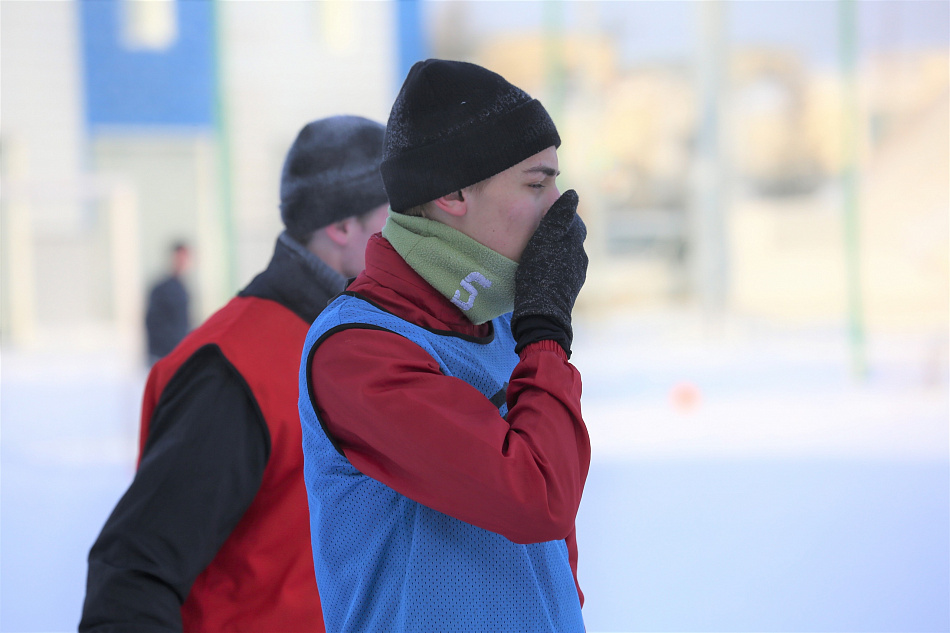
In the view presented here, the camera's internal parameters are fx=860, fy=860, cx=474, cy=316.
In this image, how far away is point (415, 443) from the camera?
1.04m

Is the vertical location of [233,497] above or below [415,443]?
below

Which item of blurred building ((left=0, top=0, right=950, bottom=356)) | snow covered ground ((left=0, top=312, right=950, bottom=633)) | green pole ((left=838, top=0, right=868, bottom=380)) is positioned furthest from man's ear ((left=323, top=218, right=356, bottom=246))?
green pole ((left=838, top=0, right=868, bottom=380))

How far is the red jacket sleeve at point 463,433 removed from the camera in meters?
1.02

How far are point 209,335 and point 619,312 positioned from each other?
978 centimetres

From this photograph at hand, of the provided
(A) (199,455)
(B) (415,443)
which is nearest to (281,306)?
(A) (199,455)

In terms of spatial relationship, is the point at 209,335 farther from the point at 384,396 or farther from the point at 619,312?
the point at 619,312

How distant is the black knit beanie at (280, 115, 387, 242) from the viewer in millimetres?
1787

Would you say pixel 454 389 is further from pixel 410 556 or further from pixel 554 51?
pixel 554 51

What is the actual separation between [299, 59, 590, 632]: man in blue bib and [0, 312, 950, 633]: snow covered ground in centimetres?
248

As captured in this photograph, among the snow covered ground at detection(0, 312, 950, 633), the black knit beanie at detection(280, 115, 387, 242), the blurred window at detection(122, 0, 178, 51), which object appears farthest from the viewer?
the blurred window at detection(122, 0, 178, 51)

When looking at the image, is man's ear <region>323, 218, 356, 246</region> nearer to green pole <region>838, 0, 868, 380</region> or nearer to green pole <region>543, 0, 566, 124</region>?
green pole <region>543, 0, 566, 124</region>

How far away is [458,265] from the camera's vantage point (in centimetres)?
121

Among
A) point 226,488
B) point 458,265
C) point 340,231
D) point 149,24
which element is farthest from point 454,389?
point 149,24

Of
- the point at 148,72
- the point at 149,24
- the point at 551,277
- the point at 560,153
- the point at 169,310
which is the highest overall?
the point at 149,24
